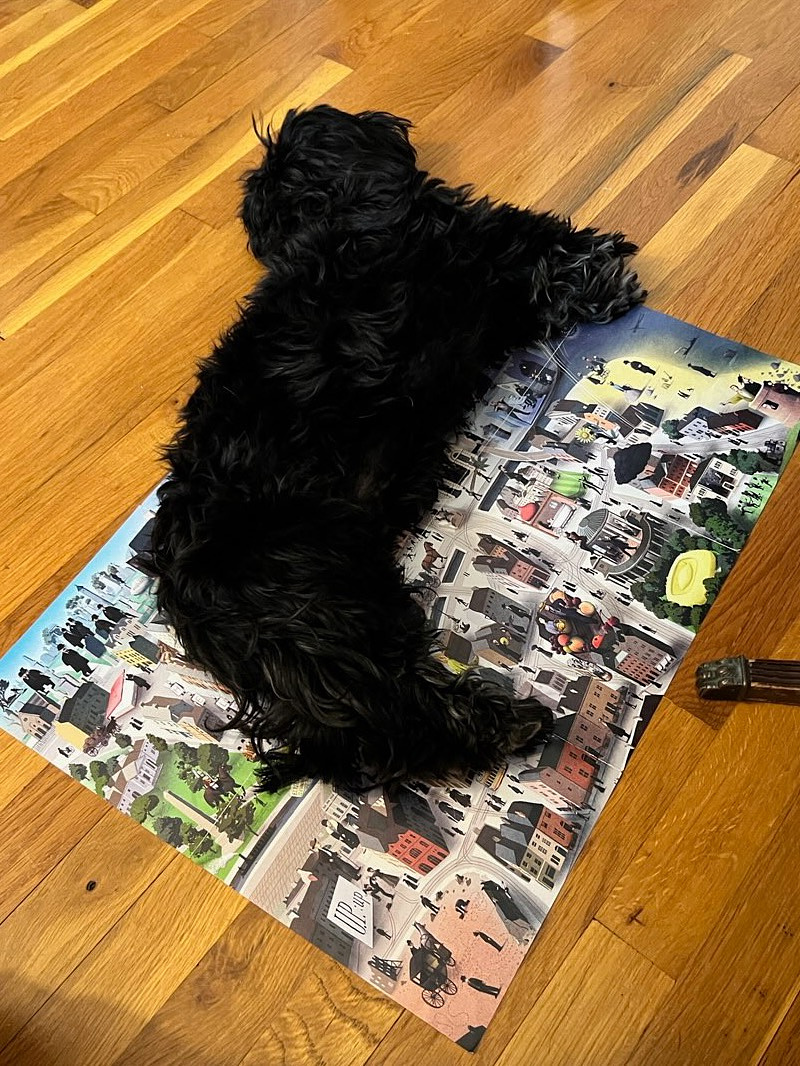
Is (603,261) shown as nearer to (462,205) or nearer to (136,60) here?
(462,205)

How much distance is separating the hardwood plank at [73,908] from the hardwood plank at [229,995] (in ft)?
Result: 0.33

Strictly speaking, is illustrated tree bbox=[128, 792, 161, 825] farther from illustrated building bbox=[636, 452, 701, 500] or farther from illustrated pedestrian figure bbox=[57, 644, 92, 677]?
illustrated building bbox=[636, 452, 701, 500]

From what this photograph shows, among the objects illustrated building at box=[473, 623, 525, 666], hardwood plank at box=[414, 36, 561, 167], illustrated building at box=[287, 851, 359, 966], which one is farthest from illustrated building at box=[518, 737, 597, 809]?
hardwood plank at box=[414, 36, 561, 167]

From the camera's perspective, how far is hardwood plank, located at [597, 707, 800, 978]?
931 mm

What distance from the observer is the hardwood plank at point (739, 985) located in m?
0.88

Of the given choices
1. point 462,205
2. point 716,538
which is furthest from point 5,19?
→ point 716,538

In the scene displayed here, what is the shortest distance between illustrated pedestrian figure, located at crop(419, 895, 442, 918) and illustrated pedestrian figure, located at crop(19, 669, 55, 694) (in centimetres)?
48

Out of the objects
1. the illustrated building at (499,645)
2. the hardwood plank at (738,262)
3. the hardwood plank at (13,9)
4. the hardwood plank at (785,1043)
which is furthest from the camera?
the hardwood plank at (13,9)

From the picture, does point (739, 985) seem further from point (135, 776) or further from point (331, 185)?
point (331, 185)

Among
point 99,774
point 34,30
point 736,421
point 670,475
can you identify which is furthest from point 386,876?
point 34,30

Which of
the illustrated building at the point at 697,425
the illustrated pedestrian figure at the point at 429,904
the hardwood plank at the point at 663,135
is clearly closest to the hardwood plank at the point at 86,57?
the hardwood plank at the point at 663,135

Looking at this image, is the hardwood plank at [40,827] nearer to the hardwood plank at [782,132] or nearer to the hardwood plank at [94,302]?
the hardwood plank at [94,302]

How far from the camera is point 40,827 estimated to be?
3.34 feet

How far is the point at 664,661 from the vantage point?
1073 millimetres
